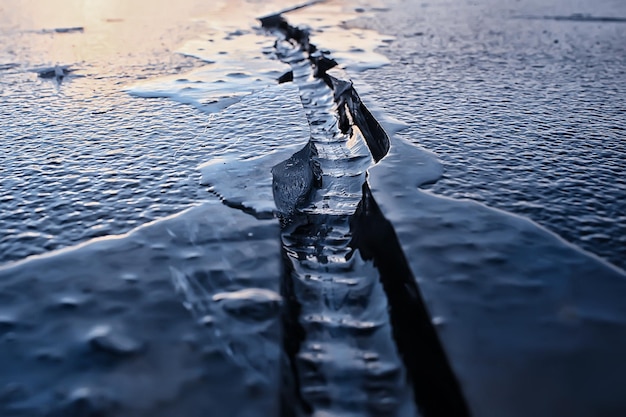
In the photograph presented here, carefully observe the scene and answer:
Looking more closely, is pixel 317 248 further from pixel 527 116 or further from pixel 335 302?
pixel 527 116

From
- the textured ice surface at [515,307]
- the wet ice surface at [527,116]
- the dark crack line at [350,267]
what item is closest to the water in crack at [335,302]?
the dark crack line at [350,267]

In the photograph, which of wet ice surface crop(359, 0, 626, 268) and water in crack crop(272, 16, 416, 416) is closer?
Result: water in crack crop(272, 16, 416, 416)

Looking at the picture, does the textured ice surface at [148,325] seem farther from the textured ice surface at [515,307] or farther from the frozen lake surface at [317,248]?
the textured ice surface at [515,307]

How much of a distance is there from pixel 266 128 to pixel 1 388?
1.48 meters

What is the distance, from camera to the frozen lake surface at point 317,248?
36.6 inches

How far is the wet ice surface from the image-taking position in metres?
1.48

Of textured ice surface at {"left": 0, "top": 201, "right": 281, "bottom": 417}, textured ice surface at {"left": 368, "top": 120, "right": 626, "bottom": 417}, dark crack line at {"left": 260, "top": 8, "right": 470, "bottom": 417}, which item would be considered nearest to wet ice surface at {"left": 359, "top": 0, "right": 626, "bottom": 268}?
textured ice surface at {"left": 368, "top": 120, "right": 626, "bottom": 417}

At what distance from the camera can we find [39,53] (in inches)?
158

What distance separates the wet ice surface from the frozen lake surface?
1cm

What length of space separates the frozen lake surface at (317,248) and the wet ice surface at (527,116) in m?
0.01

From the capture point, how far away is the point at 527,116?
2.21 meters

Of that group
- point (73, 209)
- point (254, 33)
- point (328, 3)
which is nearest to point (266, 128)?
point (73, 209)

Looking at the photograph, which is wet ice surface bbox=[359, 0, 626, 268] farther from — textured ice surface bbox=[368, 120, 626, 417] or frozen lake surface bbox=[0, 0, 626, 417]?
textured ice surface bbox=[368, 120, 626, 417]

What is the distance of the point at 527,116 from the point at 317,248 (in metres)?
1.26
